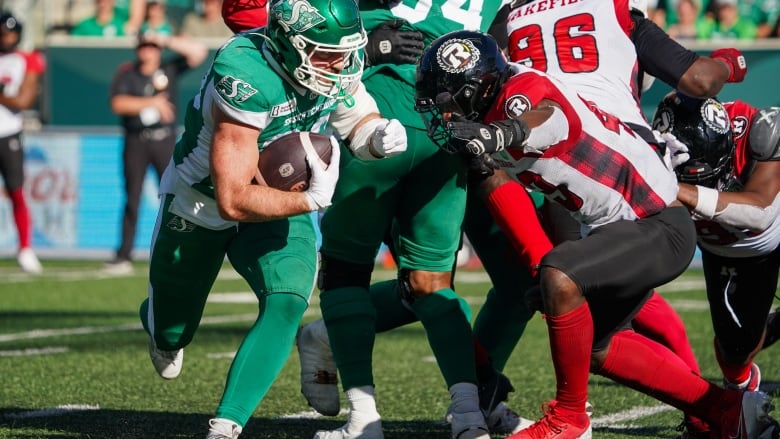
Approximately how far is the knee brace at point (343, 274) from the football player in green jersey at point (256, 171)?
14cm

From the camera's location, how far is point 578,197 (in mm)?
3662

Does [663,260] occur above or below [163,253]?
above

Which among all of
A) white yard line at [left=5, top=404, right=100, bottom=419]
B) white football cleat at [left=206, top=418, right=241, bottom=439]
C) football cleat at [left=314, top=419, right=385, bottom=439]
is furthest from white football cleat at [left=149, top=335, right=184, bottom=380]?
white football cleat at [left=206, top=418, right=241, bottom=439]

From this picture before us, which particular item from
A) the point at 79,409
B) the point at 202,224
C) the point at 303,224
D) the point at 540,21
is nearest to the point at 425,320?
the point at 303,224

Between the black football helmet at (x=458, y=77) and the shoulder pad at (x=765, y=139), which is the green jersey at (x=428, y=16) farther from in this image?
the shoulder pad at (x=765, y=139)

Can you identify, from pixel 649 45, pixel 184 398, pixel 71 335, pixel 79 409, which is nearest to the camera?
pixel 649 45

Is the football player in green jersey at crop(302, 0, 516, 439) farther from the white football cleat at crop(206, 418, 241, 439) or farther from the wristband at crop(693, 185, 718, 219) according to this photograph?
the wristband at crop(693, 185, 718, 219)

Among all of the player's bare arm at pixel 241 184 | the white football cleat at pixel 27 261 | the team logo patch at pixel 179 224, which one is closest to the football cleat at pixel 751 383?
the player's bare arm at pixel 241 184

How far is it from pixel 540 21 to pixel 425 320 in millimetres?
1130

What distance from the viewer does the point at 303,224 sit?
13.0 ft

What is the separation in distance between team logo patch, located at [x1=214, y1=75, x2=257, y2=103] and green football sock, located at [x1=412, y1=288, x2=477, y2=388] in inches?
37.1

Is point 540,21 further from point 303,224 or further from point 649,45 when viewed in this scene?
point 303,224

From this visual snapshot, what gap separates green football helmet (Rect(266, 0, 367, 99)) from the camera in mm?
3586

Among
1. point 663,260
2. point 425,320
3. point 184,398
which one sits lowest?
point 184,398
